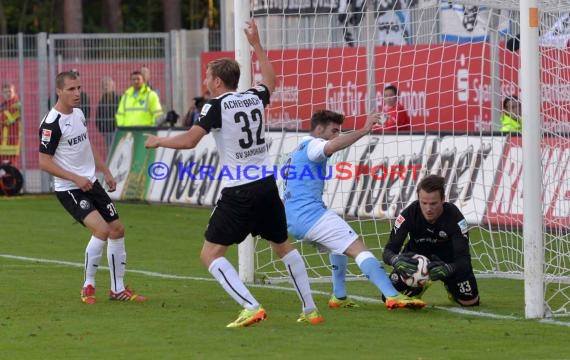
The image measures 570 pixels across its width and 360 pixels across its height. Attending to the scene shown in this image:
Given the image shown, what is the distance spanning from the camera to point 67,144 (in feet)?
35.6

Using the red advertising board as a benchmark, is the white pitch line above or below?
below

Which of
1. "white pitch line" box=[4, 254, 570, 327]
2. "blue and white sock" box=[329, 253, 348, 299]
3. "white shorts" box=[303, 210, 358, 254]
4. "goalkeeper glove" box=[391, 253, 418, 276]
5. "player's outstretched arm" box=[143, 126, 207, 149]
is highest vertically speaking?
"player's outstretched arm" box=[143, 126, 207, 149]

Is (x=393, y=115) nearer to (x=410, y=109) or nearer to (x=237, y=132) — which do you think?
(x=410, y=109)

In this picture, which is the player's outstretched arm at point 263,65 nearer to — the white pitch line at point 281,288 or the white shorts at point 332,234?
the white shorts at point 332,234

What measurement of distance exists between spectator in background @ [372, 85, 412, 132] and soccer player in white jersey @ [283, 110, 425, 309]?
493 centimetres

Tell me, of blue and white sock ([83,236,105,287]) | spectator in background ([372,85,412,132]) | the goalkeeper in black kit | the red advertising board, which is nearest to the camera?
the goalkeeper in black kit

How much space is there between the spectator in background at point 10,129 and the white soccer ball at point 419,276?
48.6 ft

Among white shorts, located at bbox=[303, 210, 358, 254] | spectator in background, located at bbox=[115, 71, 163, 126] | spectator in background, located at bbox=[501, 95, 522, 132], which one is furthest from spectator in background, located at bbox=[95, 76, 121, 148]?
white shorts, located at bbox=[303, 210, 358, 254]

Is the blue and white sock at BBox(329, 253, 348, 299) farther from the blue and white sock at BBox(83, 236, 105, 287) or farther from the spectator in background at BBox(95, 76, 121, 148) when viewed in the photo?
the spectator in background at BBox(95, 76, 121, 148)

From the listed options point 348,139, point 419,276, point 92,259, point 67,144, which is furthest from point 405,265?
point 67,144

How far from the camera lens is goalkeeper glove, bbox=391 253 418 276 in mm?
10188

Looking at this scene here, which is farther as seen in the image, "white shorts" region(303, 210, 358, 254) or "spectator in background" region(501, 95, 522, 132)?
"spectator in background" region(501, 95, 522, 132)

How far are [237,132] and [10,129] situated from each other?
1549cm

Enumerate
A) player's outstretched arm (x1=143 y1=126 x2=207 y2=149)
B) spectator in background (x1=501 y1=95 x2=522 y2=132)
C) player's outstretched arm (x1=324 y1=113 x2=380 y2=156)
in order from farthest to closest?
spectator in background (x1=501 y1=95 x2=522 y2=132)
player's outstretched arm (x1=324 y1=113 x2=380 y2=156)
player's outstretched arm (x1=143 y1=126 x2=207 y2=149)
